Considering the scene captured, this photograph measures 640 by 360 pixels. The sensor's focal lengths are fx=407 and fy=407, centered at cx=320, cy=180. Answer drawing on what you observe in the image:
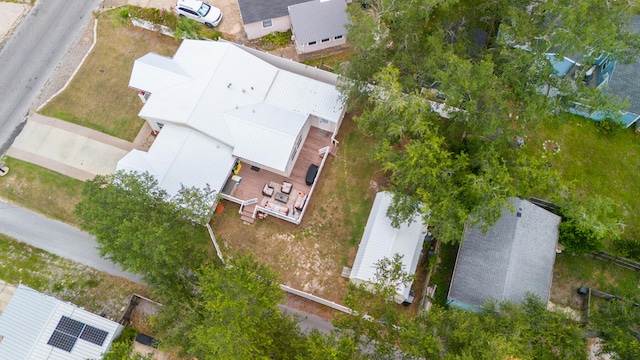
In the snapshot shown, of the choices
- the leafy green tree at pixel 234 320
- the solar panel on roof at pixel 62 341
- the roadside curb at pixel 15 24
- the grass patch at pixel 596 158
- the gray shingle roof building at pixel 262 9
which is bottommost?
the solar panel on roof at pixel 62 341

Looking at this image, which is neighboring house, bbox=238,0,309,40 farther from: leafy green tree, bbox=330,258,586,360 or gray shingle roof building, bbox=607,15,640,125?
gray shingle roof building, bbox=607,15,640,125

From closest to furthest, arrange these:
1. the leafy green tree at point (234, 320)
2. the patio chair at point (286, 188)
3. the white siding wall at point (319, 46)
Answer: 1. the leafy green tree at point (234, 320)
2. the patio chair at point (286, 188)
3. the white siding wall at point (319, 46)

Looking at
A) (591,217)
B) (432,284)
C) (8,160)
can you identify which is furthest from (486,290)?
(8,160)

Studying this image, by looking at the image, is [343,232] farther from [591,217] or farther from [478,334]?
[591,217]

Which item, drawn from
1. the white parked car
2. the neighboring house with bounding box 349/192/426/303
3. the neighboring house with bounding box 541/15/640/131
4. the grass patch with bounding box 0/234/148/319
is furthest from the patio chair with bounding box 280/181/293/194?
the neighboring house with bounding box 541/15/640/131

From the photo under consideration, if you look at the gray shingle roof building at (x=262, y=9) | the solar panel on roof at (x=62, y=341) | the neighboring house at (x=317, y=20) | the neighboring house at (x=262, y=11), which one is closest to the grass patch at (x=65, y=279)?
the solar panel on roof at (x=62, y=341)

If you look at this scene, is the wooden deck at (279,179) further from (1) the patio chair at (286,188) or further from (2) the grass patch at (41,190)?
(2) the grass patch at (41,190)
